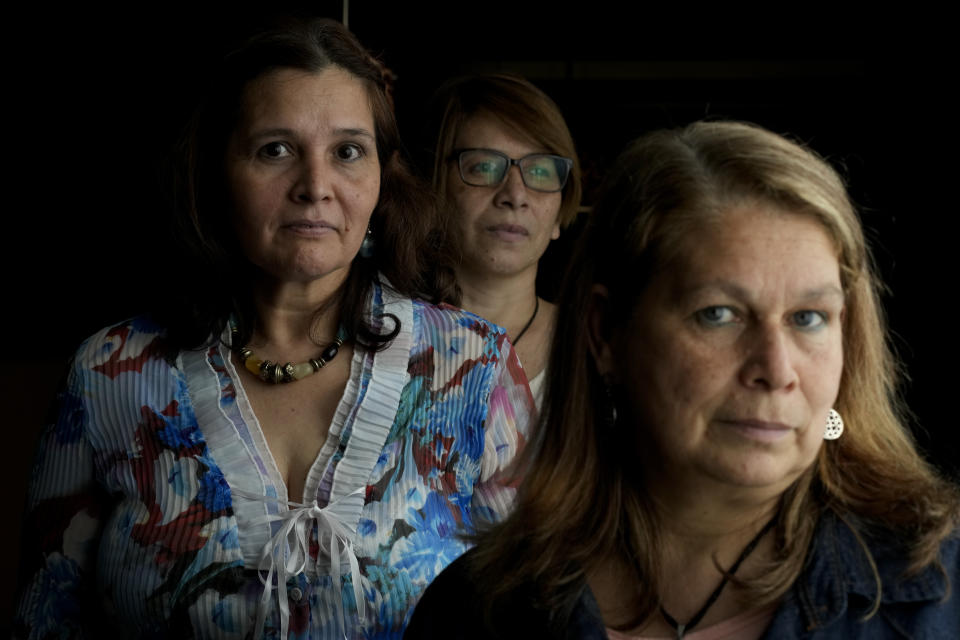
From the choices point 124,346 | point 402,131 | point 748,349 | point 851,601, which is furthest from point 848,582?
point 402,131

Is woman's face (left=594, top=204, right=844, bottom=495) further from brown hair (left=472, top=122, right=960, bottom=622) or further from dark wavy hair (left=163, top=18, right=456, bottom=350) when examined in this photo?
dark wavy hair (left=163, top=18, right=456, bottom=350)

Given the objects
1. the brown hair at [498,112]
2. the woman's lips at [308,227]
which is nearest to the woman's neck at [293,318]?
the woman's lips at [308,227]

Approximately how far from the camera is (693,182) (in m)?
1.49

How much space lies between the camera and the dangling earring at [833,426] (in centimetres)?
149

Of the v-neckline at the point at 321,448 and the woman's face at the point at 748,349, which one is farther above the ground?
the woman's face at the point at 748,349

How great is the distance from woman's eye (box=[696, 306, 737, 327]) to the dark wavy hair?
95cm

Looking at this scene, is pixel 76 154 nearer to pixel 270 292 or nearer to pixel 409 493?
pixel 270 292

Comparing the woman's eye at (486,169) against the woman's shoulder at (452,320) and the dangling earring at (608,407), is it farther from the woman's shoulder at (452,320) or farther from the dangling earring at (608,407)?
the dangling earring at (608,407)

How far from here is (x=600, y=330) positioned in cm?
160

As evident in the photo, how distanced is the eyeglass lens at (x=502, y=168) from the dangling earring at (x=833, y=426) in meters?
1.66

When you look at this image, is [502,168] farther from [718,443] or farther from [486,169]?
[718,443]

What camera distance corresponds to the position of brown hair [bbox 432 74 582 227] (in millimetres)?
3053

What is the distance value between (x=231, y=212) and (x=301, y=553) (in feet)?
2.38

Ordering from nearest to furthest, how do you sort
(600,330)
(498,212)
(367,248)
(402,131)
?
(600,330) → (367,248) → (498,212) → (402,131)
